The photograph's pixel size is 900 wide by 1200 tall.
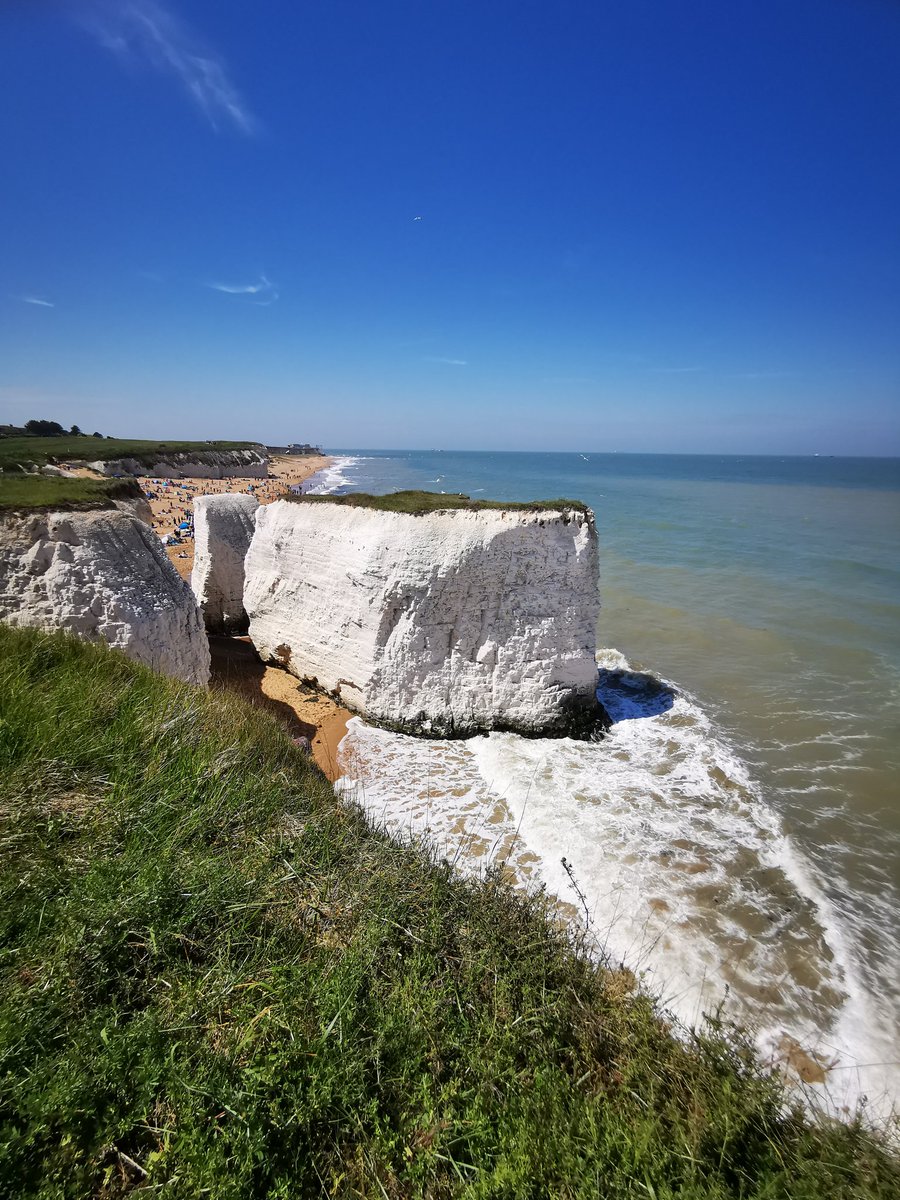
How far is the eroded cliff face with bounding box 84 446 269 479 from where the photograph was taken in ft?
150

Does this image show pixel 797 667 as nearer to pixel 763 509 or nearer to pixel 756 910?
pixel 756 910

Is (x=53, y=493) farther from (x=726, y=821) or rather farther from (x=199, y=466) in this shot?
(x=199, y=466)

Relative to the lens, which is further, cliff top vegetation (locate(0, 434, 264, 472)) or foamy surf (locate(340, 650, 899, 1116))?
cliff top vegetation (locate(0, 434, 264, 472))

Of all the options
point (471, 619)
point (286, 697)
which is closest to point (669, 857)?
point (471, 619)

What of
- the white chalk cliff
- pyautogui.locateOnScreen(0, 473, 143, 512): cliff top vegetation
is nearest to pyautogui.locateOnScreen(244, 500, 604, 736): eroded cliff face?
pyautogui.locateOnScreen(0, 473, 143, 512): cliff top vegetation

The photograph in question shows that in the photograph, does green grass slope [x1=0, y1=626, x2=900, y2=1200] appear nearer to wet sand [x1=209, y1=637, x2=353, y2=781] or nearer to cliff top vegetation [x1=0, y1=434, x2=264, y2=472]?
wet sand [x1=209, y1=637, x2=353, y2=781]

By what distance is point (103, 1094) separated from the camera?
2.09 metres

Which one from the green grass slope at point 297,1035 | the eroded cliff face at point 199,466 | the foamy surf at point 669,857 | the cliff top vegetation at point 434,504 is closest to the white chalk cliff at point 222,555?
the cliff top vegetation at point 434,504

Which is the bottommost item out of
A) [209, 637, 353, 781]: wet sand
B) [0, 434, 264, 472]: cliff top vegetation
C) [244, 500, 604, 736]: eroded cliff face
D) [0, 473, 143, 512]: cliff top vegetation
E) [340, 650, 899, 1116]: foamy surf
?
[340, 650, 899, 1116]: foamy surf

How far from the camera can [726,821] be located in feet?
25.7

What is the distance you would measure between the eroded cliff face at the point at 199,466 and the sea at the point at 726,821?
41.6 m

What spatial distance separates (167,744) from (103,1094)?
2.41 metres

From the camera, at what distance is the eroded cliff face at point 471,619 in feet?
31.2

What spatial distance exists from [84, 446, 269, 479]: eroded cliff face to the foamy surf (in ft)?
136
